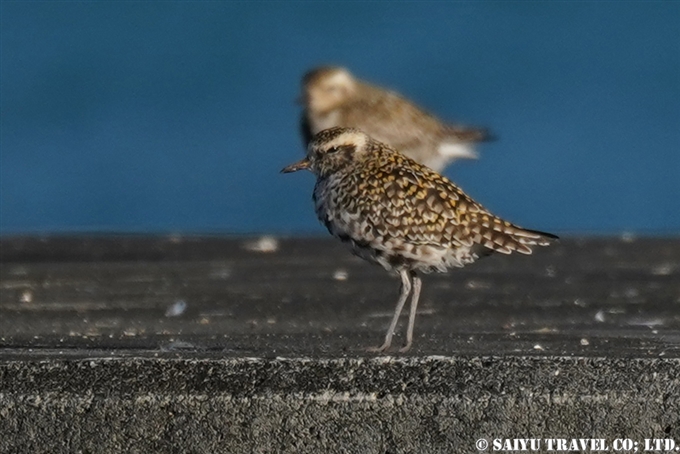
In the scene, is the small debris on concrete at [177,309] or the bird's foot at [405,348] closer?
the bird's foot at [405,348]

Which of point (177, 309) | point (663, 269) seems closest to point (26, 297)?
point (177, 309)

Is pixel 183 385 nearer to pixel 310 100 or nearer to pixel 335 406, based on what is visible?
pixel 335 406

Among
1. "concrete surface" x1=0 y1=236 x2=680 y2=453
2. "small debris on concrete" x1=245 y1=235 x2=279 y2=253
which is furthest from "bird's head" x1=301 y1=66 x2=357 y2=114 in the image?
"concrete surface" x1=0 y1=236 x2=680 y2=453

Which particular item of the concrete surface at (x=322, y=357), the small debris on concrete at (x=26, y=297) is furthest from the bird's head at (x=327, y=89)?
the small debris on concrete at (x=26, y=297)

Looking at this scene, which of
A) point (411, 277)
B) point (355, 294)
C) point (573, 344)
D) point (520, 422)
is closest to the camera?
point (520, 422)

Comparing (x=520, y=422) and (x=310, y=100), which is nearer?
(x=520, y=422)

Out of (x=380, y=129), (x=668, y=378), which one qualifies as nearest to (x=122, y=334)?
(x=668, y=378)

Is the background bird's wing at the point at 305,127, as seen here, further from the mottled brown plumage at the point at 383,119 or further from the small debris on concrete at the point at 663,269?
the small debris on concrete at the point at 663,269
